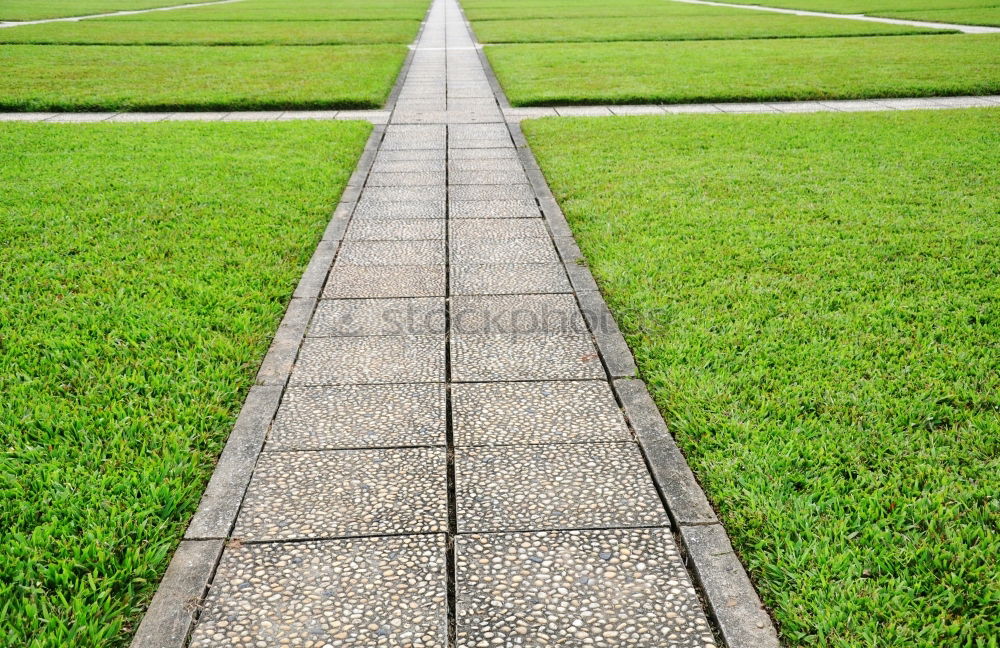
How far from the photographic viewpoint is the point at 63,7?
117ft

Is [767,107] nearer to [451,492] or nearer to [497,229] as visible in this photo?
[497,229]

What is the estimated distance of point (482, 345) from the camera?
161 inches

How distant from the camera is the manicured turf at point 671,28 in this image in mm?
21641

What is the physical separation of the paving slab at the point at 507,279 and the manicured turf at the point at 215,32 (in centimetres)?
1788

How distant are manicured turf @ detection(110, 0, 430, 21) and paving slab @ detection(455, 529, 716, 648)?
30.8m

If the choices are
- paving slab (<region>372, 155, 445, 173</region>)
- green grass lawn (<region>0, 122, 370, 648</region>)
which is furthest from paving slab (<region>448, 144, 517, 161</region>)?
green grass lawn (<region>0, 122, 370, 648</region>)

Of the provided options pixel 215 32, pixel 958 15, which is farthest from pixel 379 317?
pixel 958 15

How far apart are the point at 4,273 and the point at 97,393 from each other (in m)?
2.11

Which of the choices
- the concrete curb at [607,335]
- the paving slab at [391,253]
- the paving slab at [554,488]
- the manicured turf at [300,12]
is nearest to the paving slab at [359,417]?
the paving slab at [554,488]

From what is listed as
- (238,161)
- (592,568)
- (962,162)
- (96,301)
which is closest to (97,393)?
(96,301)

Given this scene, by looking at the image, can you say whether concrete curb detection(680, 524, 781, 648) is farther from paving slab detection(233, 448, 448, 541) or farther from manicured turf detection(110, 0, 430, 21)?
manicured turf detection(110, 0, 430, 21)

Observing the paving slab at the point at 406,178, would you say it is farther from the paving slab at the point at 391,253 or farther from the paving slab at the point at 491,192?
the paving slab at the point at 391,253

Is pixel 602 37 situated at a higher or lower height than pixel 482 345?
higher

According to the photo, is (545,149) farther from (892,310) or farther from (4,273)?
(4,273)
